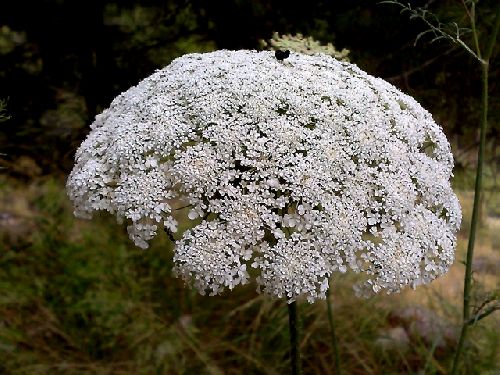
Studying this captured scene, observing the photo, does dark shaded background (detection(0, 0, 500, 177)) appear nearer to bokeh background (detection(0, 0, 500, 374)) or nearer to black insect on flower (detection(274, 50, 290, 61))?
bokeh background (detection(0, 0, 500, 374))

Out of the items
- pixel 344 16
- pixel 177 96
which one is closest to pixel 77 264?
pixel 344 16

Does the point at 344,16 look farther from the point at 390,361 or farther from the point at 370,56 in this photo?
the point at 390,361

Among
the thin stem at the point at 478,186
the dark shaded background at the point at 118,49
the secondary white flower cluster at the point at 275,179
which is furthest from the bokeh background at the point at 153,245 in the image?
the secondary white flower cluster at the point at 275,179

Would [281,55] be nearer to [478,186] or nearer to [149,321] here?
[478,186]

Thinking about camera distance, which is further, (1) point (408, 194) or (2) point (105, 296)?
(2) point (105, 296)

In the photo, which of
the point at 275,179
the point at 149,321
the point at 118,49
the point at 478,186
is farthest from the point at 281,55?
the point at 118,49

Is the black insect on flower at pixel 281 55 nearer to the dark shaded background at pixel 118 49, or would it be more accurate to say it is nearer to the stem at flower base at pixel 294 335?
the stem at flower base at pixel 294 335
